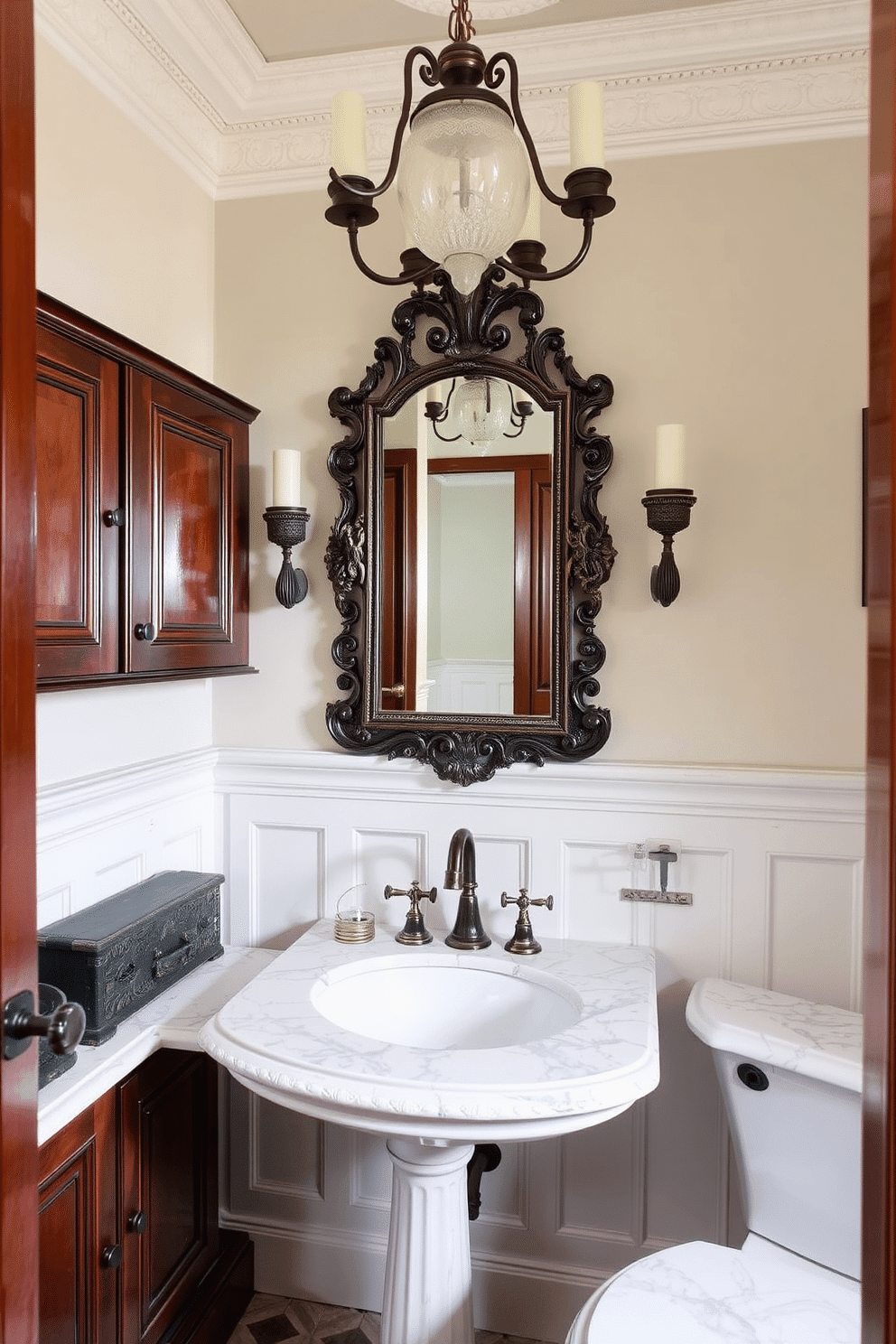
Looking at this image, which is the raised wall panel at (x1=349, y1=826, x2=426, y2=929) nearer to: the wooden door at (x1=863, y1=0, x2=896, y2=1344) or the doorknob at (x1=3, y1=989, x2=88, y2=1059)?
the doorknob at (x1=3, y1=989, x2=88, y2=1059)

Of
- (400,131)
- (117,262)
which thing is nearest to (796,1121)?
(400,131)

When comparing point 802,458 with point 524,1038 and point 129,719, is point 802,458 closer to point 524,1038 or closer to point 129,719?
point 524,1038

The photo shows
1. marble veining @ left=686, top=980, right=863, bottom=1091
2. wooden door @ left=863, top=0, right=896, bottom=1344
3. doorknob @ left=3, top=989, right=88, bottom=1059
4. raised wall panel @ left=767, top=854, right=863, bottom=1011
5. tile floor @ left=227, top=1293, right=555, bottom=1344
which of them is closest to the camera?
wooden door @ left=863, top=0, right=896, bottom=1344

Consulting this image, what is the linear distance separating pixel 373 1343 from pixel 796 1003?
1.16 m

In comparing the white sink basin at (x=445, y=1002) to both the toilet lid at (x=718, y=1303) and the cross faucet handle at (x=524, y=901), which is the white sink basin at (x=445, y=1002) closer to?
the cross faucet handle at (x=524, y=901)

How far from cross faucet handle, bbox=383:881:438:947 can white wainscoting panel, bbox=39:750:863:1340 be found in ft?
0.39

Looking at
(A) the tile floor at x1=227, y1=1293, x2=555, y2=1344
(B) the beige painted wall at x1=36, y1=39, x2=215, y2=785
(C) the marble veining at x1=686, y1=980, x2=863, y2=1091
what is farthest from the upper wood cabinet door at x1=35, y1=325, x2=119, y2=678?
(A) the tile floor at x1=227, y1=1293, x2=555, y2=1344

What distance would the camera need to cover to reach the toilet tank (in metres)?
1.50

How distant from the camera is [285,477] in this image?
2.01 meters

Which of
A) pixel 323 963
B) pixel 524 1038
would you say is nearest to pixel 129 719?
pixel 323 963

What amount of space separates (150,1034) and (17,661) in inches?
41.4

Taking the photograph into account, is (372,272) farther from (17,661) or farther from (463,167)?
(17,661)

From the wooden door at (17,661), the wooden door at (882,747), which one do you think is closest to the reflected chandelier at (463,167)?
the wooden door at (17,661)

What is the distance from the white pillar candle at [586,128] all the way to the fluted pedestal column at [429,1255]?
1.47 meters
